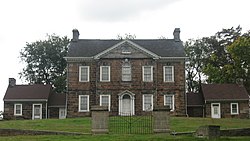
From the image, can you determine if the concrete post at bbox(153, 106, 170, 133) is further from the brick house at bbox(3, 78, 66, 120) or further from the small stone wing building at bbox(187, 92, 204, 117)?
the brick house at bbox(3, 78, 66, 120)

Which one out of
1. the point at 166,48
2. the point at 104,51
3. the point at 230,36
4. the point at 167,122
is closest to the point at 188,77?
the point at 230,36

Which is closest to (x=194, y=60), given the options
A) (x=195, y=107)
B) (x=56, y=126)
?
(x=195, y=107)

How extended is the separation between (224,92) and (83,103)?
1512cm

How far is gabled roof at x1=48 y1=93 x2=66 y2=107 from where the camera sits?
1949 inches

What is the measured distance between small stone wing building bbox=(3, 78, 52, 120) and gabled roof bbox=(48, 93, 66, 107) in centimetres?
88

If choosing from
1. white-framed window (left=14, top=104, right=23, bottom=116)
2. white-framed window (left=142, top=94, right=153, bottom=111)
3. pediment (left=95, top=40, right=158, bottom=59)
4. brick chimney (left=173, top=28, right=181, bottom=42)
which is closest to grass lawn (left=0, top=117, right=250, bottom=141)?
white-framed window (left=142, top=94, right=153, bottom=111)

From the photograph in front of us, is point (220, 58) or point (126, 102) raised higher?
point (220, 58)

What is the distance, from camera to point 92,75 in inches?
1801

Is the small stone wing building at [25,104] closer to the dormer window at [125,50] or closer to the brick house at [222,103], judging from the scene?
the dormer window at [125,50]

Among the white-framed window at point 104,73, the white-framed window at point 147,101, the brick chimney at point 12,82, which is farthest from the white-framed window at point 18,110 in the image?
the white-framed window at point 147,101

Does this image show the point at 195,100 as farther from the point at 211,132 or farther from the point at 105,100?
the point at 211,132

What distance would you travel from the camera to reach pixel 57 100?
5031 centimetres

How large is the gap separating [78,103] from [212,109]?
14.0m

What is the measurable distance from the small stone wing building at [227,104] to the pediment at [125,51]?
854 cm
